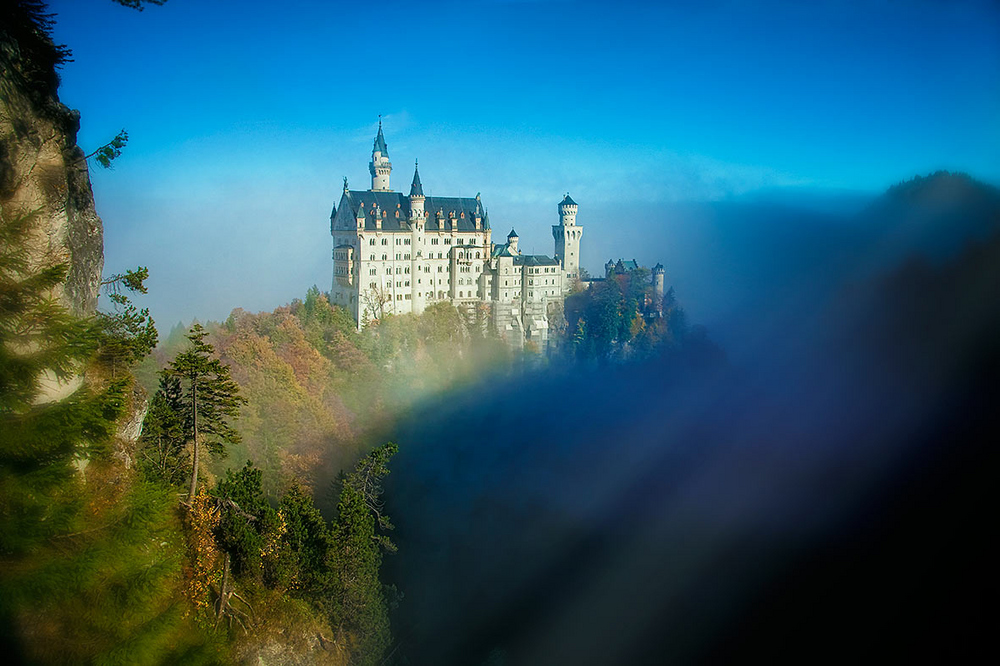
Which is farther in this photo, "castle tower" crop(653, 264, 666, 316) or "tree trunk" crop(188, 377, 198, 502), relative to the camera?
"castle tower" crop(653, 264, 666, 316)

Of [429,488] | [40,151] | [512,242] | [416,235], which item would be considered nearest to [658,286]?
[512,242]

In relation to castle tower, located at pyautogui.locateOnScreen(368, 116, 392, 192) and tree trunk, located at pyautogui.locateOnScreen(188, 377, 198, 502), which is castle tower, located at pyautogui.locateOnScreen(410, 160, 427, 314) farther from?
tree trunk, located at pyautogui.locateOnScreen(188, 377, 198, 502)

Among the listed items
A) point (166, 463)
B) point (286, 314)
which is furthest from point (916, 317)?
point (286, 314)

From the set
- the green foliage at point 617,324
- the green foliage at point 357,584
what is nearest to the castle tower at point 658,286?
the green foliage at point 617,324

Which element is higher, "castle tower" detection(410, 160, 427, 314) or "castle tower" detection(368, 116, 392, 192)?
"castle tower" detection(368, 116, 392, 192)

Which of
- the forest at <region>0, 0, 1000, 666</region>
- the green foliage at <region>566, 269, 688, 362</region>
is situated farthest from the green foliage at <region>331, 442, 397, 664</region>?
the green foliage at <region>566, 269, 688, 362</region>

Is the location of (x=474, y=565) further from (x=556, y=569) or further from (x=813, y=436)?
(x=813, y=436)

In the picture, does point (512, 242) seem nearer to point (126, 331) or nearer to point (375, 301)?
point (375, 301)

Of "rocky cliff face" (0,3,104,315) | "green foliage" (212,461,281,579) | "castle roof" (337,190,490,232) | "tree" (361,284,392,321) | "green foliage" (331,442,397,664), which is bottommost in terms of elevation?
"green foliage" (331,442,397,664)

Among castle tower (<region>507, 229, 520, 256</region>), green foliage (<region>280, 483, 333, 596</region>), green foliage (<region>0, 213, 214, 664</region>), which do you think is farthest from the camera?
castle tower (<region>507, 229, 520, 256</region>)
